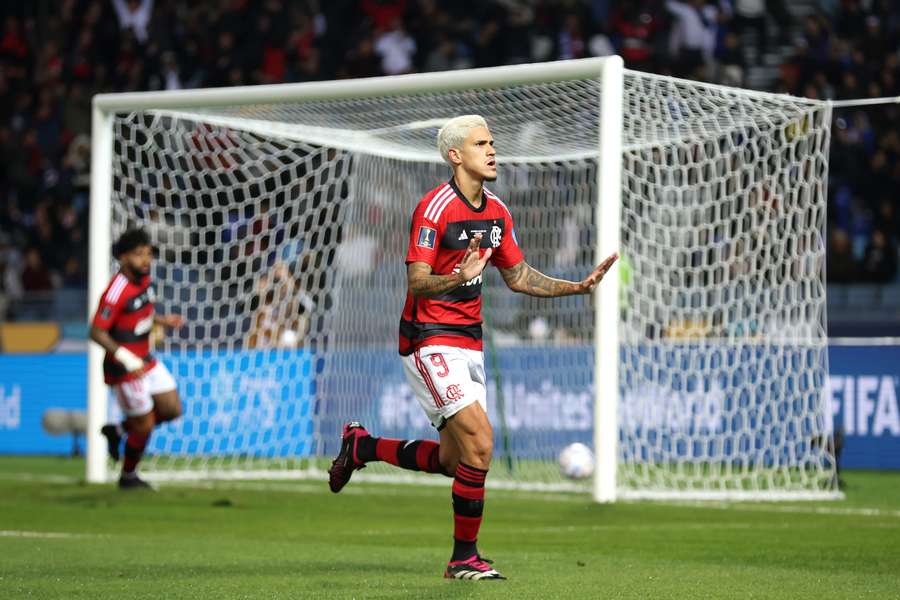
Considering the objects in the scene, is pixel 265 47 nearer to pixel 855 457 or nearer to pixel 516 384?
pixel 516 384

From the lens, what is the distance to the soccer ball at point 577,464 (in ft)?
38.1

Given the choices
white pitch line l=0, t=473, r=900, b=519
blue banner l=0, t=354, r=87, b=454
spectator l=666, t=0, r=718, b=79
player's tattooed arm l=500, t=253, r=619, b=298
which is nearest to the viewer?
player's tattooed arm l=500, t=253, r=619, b=298

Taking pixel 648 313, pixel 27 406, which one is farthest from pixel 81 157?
pixel 648 313

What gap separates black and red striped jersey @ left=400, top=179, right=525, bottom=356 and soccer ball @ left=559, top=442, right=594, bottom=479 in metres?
5.24

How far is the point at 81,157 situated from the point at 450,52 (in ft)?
18.9

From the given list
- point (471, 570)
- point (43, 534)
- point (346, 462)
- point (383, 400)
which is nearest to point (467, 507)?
point (471, 570)

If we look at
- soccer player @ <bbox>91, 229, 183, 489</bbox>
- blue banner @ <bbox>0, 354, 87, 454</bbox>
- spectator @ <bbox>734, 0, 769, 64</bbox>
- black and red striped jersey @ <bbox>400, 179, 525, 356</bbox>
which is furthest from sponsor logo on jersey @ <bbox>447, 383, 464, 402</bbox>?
spectator @ <bbox>734, 0, 769, 64</bbox>

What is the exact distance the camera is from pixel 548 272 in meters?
14.4

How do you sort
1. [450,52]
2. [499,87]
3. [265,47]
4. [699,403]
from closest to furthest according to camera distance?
1. [499,87]
2. [699,403]
3. [450,52]
4. [265,47]

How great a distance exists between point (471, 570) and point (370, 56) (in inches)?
602

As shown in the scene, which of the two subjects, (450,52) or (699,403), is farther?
(450,52)

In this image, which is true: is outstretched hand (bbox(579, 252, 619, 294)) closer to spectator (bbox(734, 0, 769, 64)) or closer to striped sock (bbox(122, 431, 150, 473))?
striped sock (bbox(122, 431, 150, 473))

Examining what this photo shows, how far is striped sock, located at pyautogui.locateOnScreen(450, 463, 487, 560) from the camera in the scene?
6270 mm

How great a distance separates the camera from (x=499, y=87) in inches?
440
